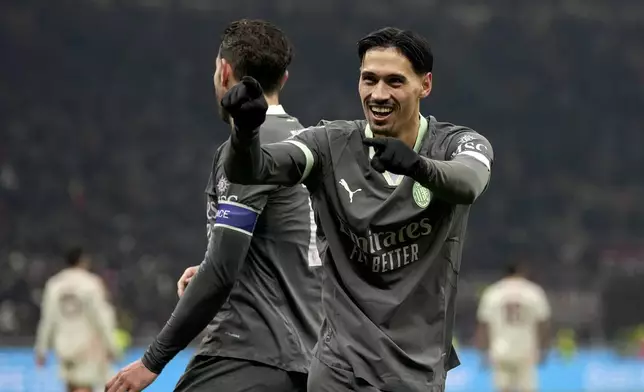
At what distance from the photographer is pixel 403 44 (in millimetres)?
3680

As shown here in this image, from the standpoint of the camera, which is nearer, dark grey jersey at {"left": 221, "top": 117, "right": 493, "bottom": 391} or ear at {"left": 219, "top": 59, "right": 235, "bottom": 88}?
dark grey jersey at {"left": 221, "top": 117, "right": 493, "bottom": 391}

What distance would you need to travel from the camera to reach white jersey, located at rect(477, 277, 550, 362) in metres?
14.5

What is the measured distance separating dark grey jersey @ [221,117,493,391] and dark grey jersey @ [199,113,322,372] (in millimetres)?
467

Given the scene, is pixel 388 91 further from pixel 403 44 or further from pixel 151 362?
pixel 151 362

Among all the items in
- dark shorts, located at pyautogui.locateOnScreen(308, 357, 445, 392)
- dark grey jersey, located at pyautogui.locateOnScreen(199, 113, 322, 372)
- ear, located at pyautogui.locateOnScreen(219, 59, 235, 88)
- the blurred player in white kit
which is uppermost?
ear, located at pyautogui.locateOnScreen(219, 59, 235, 88)

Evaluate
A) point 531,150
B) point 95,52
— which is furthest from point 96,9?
point 531,150

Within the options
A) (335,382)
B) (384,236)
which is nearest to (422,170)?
(384,236)

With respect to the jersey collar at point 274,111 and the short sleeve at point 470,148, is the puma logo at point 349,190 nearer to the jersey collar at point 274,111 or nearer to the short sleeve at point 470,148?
the short sleeve at point 470,148

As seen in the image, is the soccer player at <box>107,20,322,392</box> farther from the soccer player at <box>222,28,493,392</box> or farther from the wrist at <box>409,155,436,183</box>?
the wrist at <box>409,155,436,183</box>

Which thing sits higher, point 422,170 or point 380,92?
point 380,92

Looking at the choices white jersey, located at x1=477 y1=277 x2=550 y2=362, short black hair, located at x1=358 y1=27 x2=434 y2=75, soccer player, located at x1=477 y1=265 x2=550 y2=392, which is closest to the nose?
short black hair, located at x1=358 y1=27 x2=434 y2=75

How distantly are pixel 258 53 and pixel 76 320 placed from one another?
9.19m

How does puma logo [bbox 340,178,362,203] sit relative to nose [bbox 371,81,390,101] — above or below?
below

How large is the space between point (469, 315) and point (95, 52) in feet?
25.3
